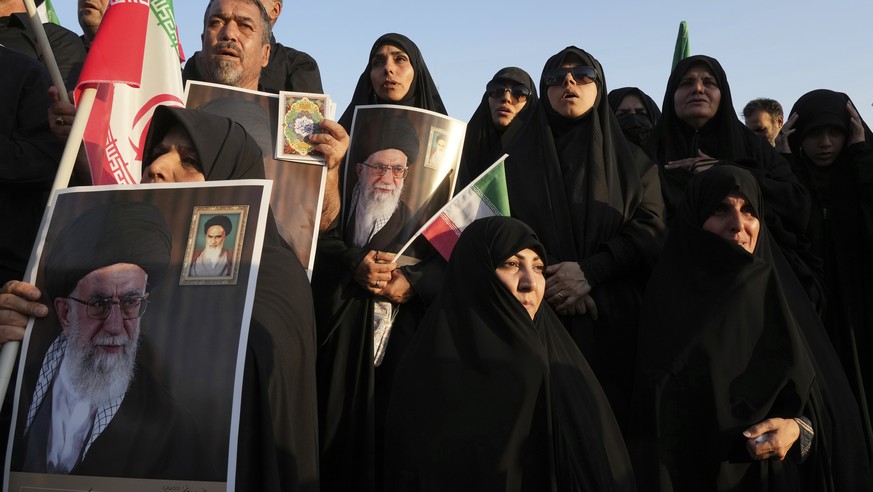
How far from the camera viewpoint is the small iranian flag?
403 centimetres

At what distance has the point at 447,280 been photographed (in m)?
3.65

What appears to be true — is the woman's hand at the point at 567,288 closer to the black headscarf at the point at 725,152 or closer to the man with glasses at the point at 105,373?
the black headscarf at the point at 725,152

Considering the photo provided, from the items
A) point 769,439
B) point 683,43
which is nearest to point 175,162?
point 769,439

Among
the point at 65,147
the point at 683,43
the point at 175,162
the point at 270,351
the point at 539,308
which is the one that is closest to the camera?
the point at 270,351

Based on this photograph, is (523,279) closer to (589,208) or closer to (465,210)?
(465,210)

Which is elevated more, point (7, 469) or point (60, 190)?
point (60, 190)

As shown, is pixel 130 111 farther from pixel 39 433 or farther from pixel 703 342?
pixel 703 342

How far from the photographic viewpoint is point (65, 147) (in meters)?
3.19

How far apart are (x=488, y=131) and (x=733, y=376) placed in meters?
2.73

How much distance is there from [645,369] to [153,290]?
217 centimetres

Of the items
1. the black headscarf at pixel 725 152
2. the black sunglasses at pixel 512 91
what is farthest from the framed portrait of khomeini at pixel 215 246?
the black sunglasses at pixel 512 91

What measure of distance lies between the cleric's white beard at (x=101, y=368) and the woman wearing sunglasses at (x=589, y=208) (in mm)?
2075

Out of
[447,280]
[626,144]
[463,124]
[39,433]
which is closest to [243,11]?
[463,124]

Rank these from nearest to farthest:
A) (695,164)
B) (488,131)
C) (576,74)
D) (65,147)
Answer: (65,147), (576,74), (695,164), (488,131)
